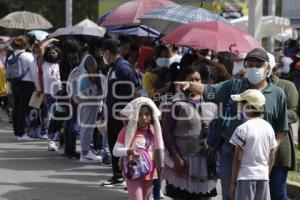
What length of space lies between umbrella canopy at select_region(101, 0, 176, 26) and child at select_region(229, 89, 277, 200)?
21.0 ft

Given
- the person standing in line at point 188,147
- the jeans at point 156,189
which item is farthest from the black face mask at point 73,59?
the person standing in line at point 188,147

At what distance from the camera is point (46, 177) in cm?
1041

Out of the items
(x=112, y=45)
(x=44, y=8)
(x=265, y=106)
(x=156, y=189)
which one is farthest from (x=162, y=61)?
(x=44, y=8)

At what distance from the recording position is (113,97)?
31.1 ft

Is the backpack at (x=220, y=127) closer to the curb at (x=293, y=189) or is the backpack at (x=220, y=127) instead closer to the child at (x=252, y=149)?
the child at (x=252, y=149)

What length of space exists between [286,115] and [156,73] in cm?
354

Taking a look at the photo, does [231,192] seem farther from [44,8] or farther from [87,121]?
[44,8]

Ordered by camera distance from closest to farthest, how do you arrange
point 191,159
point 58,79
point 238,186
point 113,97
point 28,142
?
point 238,186, point 191,159, point 113,97, point 58,79, point 28,142

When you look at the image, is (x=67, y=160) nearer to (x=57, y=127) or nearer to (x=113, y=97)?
(x=57, y=127)

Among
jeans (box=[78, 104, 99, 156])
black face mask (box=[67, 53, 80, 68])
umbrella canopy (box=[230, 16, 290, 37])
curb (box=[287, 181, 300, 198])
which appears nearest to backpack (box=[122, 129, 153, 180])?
curb (box=[287, 181, 300, 198])

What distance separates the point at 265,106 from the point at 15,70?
8186 mm

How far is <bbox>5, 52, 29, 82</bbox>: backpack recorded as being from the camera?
13.9 m

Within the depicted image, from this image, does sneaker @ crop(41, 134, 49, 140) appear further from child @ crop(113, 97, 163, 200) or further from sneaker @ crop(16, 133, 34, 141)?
child @ crop(113, 97, 163, 200)

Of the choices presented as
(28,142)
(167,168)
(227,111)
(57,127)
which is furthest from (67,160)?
(227,111)
